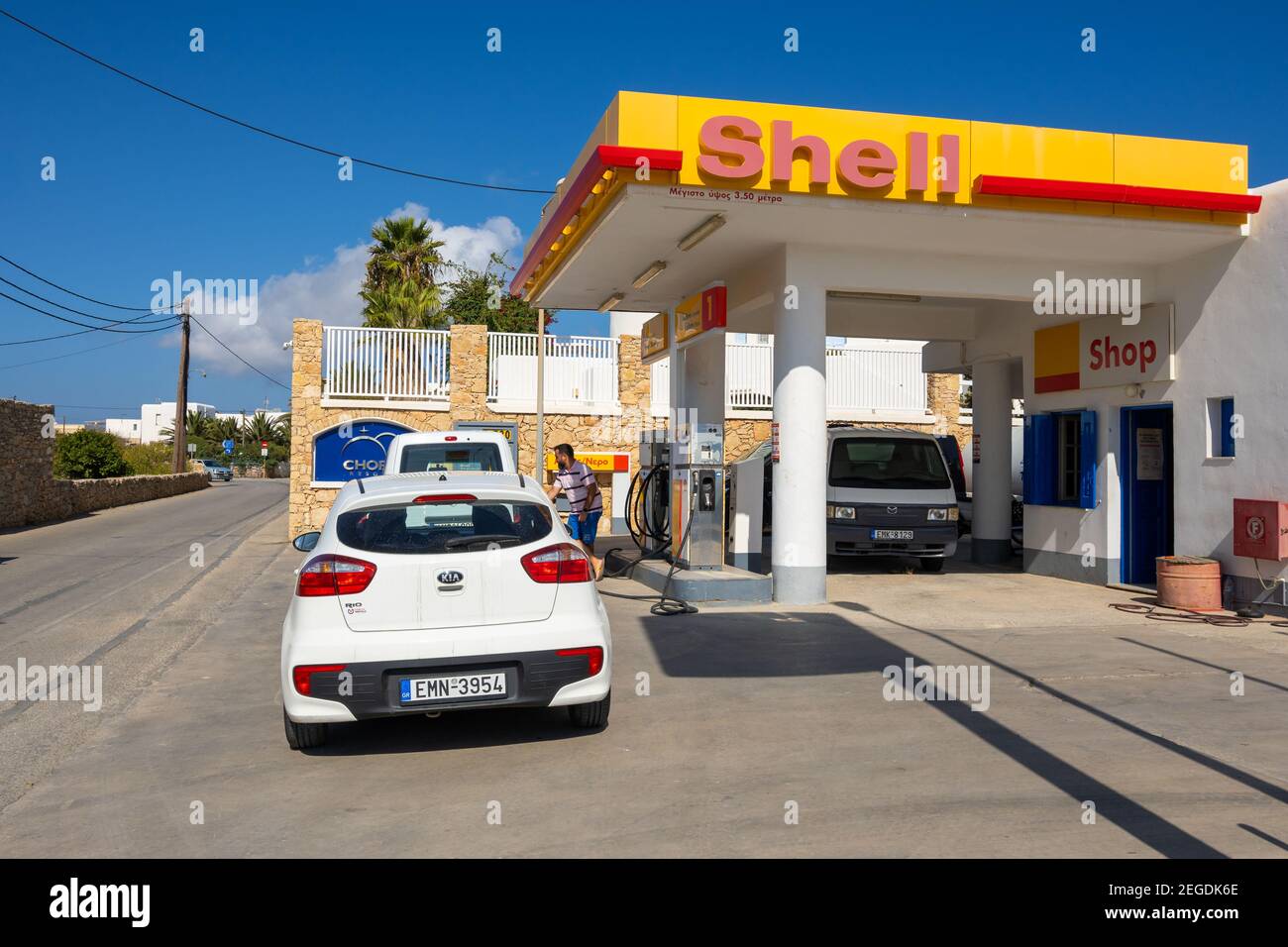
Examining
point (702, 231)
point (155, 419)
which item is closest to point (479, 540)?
point (702, 231)

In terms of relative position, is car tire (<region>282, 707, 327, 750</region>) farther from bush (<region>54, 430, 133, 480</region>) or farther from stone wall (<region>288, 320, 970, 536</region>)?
bush (<region>54, 430, 133, 480</region>)

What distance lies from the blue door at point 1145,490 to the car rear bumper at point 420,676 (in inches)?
393

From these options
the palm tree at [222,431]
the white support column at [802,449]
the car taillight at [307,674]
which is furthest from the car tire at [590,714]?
the palm tree at [222,431]

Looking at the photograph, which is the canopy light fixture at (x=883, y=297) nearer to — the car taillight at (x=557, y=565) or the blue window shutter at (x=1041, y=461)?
the blue window shutter at (x=1041, y=461)

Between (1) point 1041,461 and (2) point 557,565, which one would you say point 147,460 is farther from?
(2) point 557,565

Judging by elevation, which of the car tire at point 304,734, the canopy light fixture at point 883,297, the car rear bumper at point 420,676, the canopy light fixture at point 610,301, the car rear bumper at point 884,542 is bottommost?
the car tire at point 304,734

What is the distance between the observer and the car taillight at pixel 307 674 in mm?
5379

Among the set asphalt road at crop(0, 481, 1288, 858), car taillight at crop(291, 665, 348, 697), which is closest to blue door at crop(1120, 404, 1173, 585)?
asphalt road at crop(0, 481, 1288, 858)

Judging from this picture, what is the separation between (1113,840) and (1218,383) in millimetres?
8892

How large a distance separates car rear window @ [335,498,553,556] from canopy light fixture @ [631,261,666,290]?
24.1 ft

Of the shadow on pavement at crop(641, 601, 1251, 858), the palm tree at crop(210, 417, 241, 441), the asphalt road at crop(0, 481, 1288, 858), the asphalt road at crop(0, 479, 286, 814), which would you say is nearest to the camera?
the asphalt road at crop(0, 481, 1288, 858)

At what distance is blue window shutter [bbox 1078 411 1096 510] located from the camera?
1330cm
